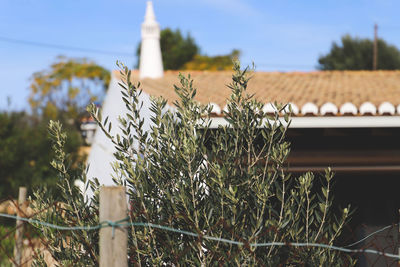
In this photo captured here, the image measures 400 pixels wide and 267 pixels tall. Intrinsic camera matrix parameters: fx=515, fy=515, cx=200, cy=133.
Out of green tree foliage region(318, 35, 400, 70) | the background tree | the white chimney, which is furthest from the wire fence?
green tree foliage region(318, 35, 400, 70)

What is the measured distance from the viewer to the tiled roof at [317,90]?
21.0 ft

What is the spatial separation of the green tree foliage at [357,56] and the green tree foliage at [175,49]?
32.6 ft

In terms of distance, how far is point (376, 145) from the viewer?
704 cm

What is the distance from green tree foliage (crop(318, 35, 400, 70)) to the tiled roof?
25623mm

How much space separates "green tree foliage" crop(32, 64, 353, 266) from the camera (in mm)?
2846

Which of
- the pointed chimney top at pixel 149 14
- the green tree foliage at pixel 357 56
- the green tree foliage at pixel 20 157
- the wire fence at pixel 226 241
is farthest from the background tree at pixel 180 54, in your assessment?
the wire fence at pixel 226 241

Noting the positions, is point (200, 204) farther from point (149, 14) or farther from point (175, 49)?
point (175, 49)

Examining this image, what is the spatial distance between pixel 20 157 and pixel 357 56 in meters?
26.1

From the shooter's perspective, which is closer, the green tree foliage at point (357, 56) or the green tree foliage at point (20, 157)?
the green tree foliage at point (20, 157)

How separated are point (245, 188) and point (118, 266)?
93cm

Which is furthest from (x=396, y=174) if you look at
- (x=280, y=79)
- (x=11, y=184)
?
(x=11, y=184)

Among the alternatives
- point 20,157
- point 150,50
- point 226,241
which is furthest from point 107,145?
point 226,241

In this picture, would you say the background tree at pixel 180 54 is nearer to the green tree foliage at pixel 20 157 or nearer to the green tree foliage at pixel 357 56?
the green tree foliage at pixel 357 56

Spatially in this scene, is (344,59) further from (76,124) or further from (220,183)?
(220,183)
